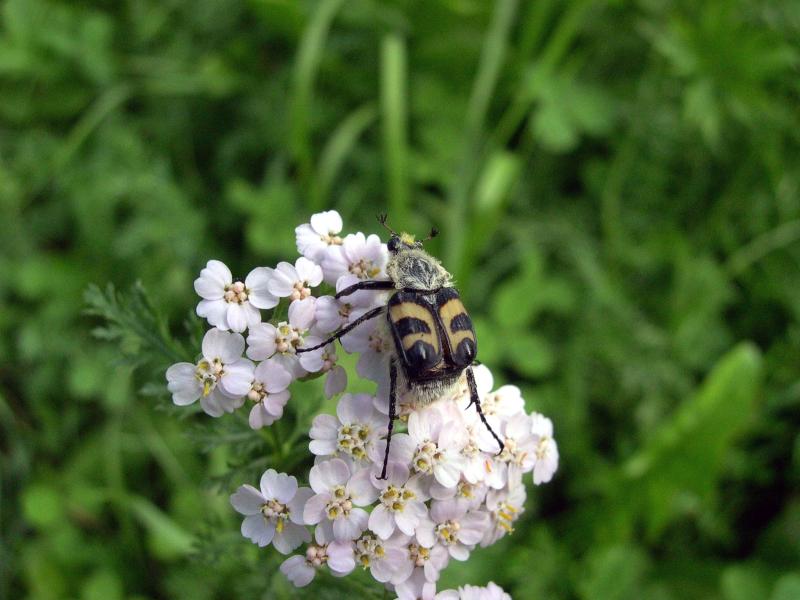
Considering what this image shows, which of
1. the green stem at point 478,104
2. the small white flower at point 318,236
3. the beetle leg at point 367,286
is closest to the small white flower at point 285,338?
the beetle leg at point 367,286

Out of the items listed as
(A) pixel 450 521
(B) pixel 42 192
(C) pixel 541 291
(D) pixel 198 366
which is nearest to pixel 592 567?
(C) pixel 541 291

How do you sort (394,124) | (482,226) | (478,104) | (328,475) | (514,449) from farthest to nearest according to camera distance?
(478,104) < (394,124) < (482,226) < (514,449) < (328,475)

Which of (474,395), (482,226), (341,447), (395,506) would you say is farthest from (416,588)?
(482,226)

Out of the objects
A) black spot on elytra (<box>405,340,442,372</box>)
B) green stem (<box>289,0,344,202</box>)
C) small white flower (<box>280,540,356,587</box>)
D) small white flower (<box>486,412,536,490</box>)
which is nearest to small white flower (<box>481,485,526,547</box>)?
small white flower (<box>486,412,536,490</box>)

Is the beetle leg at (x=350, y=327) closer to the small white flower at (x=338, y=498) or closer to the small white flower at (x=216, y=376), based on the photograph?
the small white flower at (x=216, y=376)

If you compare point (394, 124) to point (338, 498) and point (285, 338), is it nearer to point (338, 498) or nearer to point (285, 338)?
point (285, 338)

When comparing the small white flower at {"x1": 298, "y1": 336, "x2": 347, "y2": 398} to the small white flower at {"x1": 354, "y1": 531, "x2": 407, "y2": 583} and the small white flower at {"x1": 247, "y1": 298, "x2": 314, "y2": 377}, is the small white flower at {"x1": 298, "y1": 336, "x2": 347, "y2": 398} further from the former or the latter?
the small white flower at {"x1": 354, "y1": 531, "x2": 407, "y2": 583}
